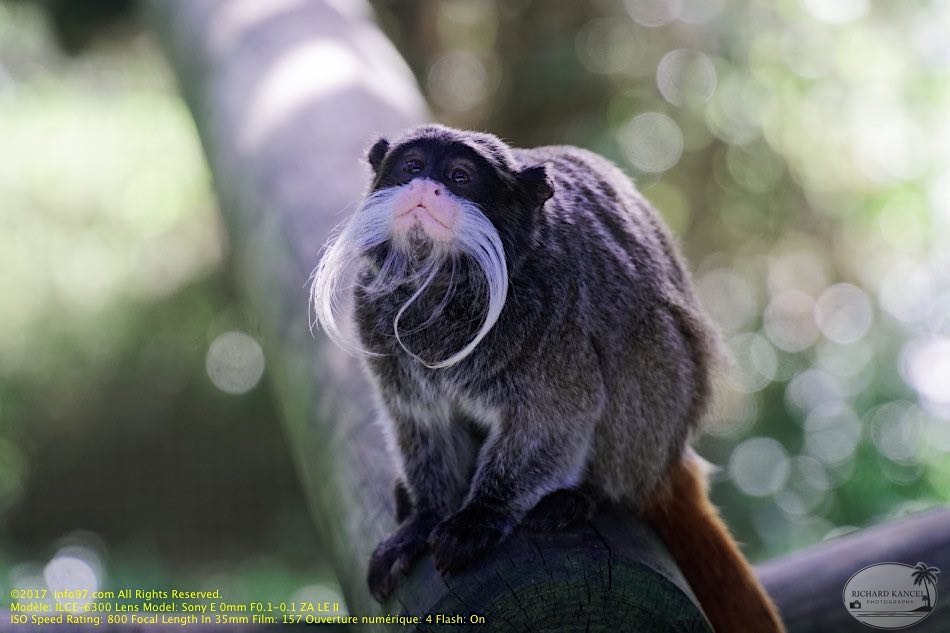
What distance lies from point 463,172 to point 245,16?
2014 millimetres

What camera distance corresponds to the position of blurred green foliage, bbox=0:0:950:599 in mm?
5246

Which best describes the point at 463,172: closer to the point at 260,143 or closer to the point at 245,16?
the point at 260,143

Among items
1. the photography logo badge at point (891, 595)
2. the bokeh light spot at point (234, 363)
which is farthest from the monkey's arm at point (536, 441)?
the bokeh light spot at point (234, 363)

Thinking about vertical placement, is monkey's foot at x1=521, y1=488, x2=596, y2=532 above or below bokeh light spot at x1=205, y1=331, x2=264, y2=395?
above

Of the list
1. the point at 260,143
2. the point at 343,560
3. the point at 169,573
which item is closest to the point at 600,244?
the point at 343,560

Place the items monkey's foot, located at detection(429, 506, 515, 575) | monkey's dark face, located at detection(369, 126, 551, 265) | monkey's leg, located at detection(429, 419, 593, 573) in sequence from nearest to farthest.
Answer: monkey's foot, located at detection(429, 506, 515, 575) → monkey's dark face, located at detection(369, 126, 551, 265) → monkey's leg, located at detection(429, 419, 593, 573)

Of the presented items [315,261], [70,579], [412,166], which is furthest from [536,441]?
[70,579]

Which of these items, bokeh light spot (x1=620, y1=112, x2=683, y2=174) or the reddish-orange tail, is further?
bokeh light spot (x1=620, y1=112, x2=683, y2=174)

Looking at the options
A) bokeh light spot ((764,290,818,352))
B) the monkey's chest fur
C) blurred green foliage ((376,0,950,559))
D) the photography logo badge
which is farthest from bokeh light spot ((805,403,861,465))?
the monkey's chest fur

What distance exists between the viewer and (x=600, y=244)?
2299 mm

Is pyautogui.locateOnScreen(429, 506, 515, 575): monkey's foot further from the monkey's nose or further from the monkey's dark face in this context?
the monkey's nose

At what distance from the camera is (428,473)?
2.27 meters

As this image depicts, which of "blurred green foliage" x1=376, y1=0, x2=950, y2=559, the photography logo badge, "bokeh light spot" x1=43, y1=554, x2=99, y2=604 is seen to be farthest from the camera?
"blurred green foliage" x1=376, y1=0, x2=950, y2=559

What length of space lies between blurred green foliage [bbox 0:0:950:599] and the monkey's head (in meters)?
3.41
